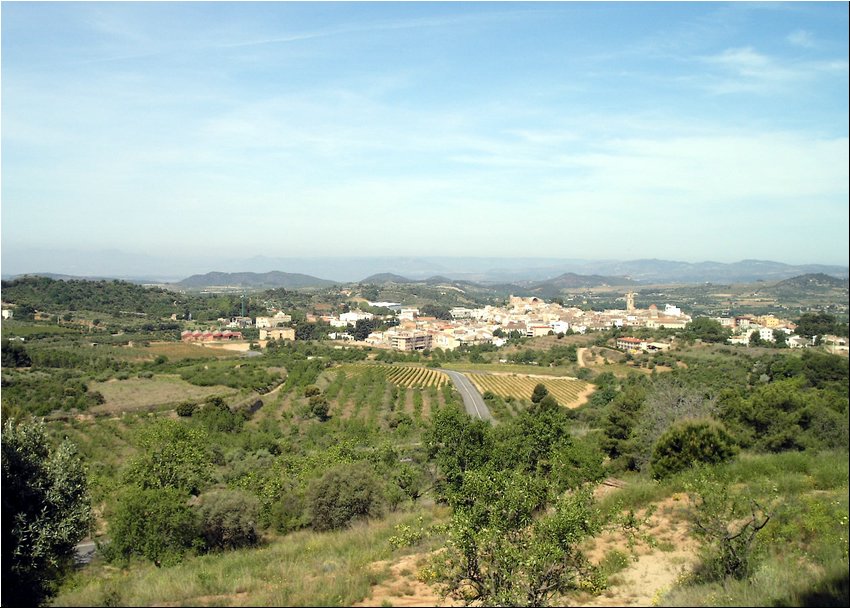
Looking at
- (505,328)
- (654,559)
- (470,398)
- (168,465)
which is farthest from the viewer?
(505,328)

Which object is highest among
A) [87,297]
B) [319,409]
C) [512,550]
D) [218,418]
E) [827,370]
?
[827,370]

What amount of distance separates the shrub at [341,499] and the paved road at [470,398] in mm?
14442

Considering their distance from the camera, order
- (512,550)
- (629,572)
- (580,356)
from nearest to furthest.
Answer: (512,550) → (629,572) → (580,356)

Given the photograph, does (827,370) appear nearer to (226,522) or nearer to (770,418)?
(770,418)

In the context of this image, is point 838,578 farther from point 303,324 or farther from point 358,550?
point 303,324

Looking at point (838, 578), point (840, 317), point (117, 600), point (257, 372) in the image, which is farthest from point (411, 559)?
point (257, 372)

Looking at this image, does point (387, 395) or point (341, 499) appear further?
point (387, 395)

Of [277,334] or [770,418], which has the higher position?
[770,418]

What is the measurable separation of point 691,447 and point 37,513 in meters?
11.7

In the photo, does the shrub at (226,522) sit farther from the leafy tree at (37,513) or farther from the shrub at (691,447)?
the shrub at (691,447)

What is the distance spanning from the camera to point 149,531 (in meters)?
9.57

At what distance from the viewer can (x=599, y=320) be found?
82312 mm

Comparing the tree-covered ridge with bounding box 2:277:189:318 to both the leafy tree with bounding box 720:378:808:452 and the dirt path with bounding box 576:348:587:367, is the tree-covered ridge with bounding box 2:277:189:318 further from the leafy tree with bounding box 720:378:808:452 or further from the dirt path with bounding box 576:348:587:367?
the leafy tree with bounding box 720:378:808:452

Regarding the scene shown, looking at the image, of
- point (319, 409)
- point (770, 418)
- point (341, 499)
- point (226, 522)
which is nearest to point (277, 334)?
point (319, 409)
